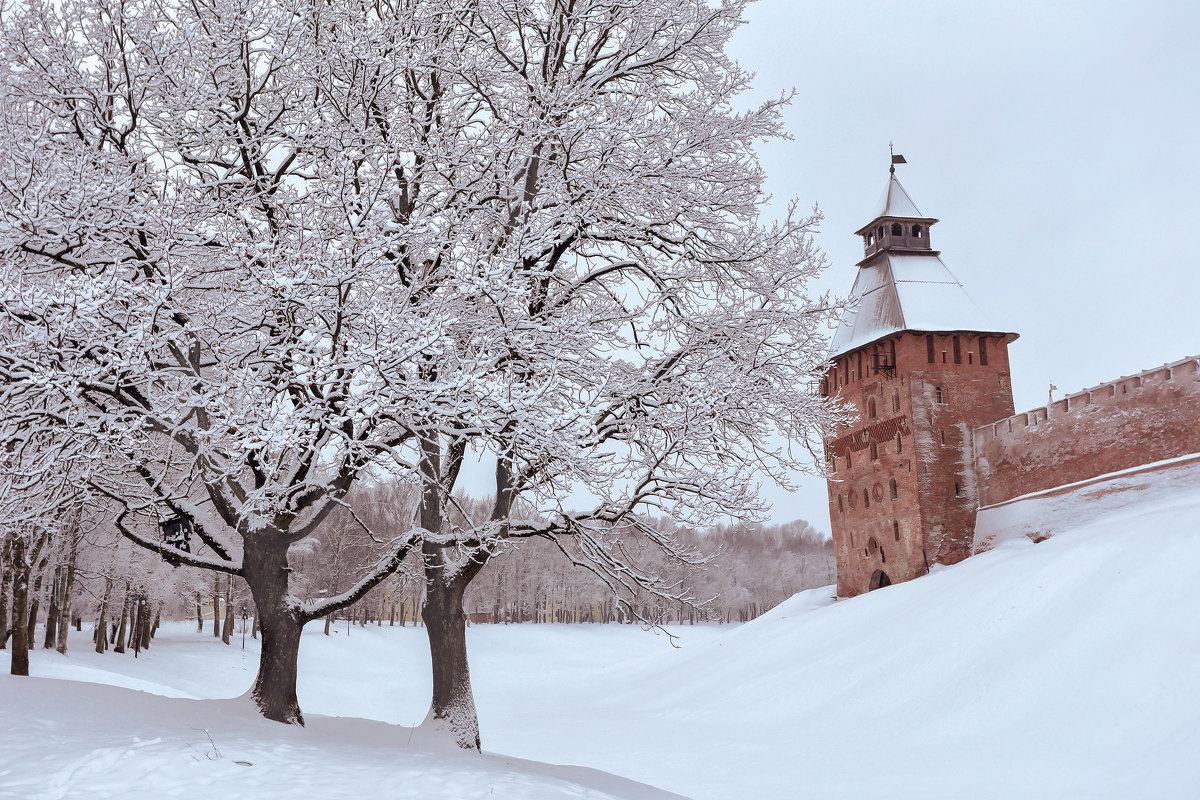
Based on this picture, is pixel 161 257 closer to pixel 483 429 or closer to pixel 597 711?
pixel 483 429

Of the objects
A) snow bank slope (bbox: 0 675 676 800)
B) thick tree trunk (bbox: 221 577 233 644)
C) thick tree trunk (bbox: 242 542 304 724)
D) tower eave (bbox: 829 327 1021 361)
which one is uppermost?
tower eave (bbox: 829 327 1021 361)

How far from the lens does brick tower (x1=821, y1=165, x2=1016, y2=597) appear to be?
30.2m

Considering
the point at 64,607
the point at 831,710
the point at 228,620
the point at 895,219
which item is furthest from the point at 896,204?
the point at 228,620

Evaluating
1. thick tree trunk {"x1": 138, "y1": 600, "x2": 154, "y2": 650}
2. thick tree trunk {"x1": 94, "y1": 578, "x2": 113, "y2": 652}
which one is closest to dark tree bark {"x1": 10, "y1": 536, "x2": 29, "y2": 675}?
thick tree trunk {"x1": 94, "y1": 578, "x2": 113, "y2": 652}

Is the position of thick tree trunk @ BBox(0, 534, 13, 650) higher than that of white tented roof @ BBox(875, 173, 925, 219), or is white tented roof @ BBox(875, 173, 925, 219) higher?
white tented roof @ BBox(875, 173, 925, 219)

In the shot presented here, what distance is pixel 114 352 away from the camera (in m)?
7.09

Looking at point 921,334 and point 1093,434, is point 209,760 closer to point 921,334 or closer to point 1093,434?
point 1093,434

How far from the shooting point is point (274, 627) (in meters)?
8.99

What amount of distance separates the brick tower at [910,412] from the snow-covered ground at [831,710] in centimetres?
239

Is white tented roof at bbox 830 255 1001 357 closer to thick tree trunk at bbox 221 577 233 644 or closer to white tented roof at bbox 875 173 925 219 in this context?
white tented roof at bbox 875 173 925 219

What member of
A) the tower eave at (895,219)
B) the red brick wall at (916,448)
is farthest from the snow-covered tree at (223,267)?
the tower eave at (895,219)

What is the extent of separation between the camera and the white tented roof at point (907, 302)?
31641mm

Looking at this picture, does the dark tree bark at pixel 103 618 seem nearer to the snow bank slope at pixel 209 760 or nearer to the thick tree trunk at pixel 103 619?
the thick tree trunk at pixel 103 619

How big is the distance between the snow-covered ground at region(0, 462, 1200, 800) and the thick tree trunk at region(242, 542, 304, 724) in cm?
33
